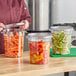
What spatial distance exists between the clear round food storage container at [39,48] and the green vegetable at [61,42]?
0.58ft

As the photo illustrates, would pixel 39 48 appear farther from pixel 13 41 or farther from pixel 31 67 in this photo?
pixel 13 41

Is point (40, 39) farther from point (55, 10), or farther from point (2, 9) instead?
point (55, 10)

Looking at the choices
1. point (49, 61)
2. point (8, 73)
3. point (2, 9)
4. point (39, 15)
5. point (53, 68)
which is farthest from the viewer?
point (39, 15)

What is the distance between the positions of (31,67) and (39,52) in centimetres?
9

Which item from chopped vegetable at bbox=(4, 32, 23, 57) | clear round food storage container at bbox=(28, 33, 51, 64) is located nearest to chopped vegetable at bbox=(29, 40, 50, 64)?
clear round food storage container at bbox=(28, 33, 51, 64)

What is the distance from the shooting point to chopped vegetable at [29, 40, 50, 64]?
996mm

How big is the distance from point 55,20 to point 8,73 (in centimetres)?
192

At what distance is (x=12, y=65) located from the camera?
3.22 ft

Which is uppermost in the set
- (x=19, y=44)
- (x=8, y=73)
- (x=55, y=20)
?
(x=55, y=20)

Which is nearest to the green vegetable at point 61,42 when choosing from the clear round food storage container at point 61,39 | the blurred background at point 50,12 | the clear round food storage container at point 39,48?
the clear round food storage container at point 61,39

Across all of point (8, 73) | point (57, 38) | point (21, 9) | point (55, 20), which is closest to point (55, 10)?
point (55, 20)

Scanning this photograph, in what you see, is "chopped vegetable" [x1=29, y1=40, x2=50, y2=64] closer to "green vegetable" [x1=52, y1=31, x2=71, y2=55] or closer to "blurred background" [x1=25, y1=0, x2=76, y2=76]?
"green vegetable" [x1=52, y1=31, x2=71, y2=55]

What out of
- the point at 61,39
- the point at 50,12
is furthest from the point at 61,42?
the point at 50,12

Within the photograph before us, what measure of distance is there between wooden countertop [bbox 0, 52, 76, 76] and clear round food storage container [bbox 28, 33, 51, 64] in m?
0.04
